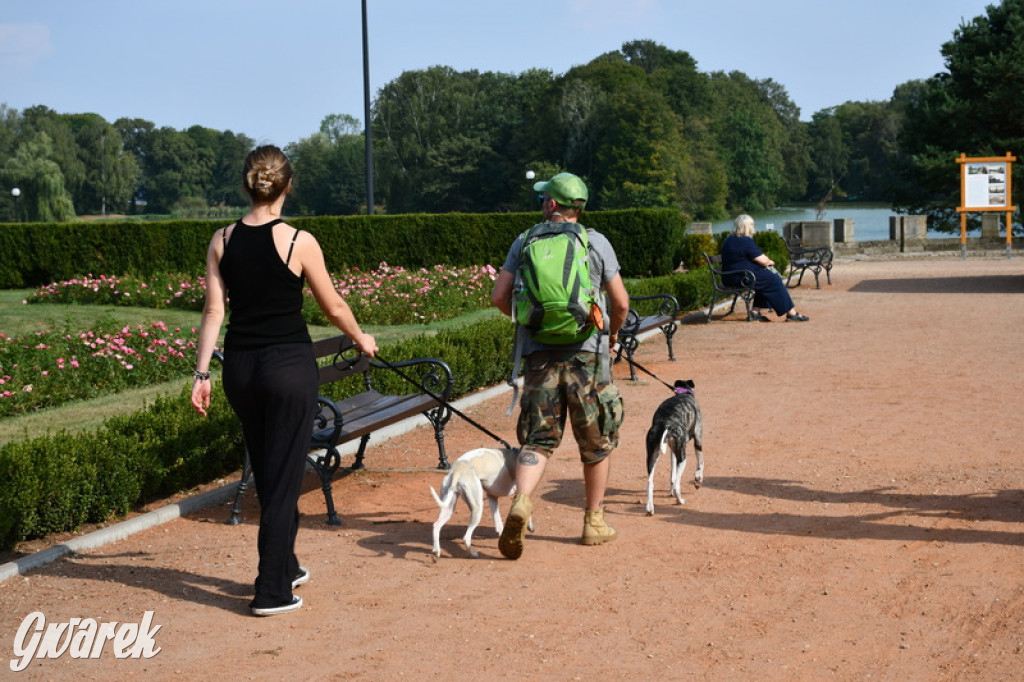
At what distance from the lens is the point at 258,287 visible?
430cm

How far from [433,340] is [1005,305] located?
34.2 feet

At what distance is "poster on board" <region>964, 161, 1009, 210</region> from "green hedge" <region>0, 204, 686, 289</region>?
36.9 feet

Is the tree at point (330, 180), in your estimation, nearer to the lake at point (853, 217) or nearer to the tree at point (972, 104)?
the lake at point (853, 217)

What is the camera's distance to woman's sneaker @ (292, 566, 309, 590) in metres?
4.76

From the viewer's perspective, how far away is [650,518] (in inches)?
229

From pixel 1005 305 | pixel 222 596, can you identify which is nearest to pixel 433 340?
pixel 222 596

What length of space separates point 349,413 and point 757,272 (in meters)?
9.26

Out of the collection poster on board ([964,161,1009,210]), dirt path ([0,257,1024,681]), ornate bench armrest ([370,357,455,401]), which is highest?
poster on board ([964,161,1009,210])

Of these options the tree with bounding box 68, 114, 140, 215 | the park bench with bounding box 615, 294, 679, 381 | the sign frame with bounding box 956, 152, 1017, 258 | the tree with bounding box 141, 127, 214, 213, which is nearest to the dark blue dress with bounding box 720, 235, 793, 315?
the park bench with bounding box 615, 294, 679, 381

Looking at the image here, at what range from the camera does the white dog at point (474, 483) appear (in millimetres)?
5141

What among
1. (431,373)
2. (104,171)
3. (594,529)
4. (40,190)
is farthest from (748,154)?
(594,529)

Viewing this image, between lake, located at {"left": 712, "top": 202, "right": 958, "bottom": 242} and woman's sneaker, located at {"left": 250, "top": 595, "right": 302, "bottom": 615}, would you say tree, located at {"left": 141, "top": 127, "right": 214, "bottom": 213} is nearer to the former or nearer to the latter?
lake, located at {"left": 712, "top": 202, "right": 958, "bottom": 242}

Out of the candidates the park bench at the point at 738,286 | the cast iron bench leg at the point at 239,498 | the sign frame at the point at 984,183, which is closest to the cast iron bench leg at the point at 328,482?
the cast iron bench leg at the point at 239,498

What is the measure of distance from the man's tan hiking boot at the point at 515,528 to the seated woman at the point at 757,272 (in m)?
10.4
